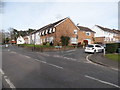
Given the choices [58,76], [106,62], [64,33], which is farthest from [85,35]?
[58,76]

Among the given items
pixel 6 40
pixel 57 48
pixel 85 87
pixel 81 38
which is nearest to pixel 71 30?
pixel 81 38

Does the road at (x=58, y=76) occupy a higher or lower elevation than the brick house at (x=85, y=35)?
lower

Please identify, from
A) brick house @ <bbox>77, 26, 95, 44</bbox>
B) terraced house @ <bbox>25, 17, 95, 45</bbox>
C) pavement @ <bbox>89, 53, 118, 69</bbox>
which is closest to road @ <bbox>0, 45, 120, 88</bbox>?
pavement @ <bbox>89, 53, 118, 69</bbox>

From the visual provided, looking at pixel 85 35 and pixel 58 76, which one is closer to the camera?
pixel 58 76

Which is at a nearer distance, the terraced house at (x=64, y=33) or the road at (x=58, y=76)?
the road at (x=58, y=76)

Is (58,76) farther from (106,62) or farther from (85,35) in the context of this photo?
(85,35)

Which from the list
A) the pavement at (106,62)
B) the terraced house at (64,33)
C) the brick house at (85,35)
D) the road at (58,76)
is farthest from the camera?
the brick house at (85,35)

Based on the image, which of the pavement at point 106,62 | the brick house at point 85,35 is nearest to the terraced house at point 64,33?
the brick house at point 85,35

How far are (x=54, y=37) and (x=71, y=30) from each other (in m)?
6.75

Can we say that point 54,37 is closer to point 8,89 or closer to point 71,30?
point 71,30

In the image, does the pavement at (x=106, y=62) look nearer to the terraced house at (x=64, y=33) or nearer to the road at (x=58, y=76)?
the road at (x=58, y=76)

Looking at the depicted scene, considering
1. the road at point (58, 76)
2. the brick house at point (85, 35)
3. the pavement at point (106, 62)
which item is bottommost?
the pavement at point (106, 62)

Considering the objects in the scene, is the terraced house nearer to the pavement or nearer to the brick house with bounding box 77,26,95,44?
the brick house with bounding box 77,26,95,44

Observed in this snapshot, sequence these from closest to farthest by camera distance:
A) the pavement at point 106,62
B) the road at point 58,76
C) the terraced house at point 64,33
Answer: the road at point 58,76, the pavement at point 106,62, the terraced house at point 64,33
